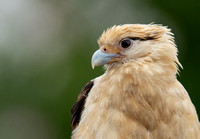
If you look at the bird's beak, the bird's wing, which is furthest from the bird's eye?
the bird's wing

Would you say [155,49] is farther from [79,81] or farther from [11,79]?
[11,79]

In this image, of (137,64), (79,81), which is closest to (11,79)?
(79,81)

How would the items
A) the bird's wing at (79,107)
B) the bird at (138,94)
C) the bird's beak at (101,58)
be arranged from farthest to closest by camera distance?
1. the bird's wing at (79,107)
2. the bird's beak at (101,58)
3. the bird at (138,94)

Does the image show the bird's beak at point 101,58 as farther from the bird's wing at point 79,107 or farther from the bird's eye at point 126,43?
the bird's wing at point 79,107

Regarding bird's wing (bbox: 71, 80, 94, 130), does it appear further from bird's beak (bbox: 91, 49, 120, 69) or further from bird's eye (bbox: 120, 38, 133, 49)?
bird's eye (bbox: 120, 38, 133, 49)

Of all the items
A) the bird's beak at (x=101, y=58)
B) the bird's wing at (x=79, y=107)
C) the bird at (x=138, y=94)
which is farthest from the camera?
the bird's wing at (x=79, y=107)

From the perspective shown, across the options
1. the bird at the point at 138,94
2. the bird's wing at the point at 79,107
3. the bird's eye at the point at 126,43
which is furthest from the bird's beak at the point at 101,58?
the bird's wing at the point at 79,107

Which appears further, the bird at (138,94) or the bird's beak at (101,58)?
the bird's beak at (101,58)

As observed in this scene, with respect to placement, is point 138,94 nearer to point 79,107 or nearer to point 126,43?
point 126,43

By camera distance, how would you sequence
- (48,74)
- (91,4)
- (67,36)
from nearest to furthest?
(48,74) → (67,36) → (91,4)
